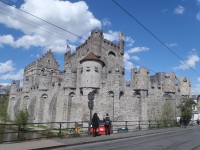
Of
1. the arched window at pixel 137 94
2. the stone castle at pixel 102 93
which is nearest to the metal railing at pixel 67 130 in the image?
the stone castle at pixel 102 93

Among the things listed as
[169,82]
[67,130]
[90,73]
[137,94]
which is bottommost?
[67,130]

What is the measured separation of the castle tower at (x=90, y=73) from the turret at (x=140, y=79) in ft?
16.2

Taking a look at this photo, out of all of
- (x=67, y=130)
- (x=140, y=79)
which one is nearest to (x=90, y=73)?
(x=140, y=79)

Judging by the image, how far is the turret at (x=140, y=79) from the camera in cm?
3241

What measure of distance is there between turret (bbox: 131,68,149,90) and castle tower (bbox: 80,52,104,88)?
194 inches

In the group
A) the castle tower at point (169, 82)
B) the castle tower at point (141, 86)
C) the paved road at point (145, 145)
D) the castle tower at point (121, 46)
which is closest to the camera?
the paved road at point (145, 145)

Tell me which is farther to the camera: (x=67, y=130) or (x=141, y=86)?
(x=141, y=86)

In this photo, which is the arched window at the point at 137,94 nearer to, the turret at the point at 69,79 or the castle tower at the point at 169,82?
the castle tower at the point at 169,82

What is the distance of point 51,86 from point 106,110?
35.4 feet

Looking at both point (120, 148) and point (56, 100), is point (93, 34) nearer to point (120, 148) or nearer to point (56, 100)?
point (56, 100)

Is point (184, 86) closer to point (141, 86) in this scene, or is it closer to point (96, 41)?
point (141, 86)

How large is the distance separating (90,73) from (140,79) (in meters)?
7.02

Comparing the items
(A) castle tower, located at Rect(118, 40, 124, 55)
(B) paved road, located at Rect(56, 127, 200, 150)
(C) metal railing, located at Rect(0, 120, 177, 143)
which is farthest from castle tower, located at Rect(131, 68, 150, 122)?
(B) paved road, located at Rect(56, 127, 200, 150)

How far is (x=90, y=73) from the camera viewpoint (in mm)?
31719
